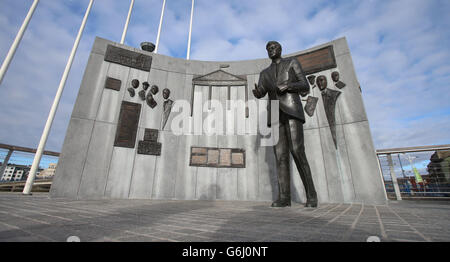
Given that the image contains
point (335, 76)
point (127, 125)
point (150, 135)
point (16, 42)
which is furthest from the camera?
point (150, 135)

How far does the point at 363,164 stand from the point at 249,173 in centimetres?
299

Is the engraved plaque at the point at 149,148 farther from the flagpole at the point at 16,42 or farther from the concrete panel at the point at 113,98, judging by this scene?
the flagpole at the point at 16,42

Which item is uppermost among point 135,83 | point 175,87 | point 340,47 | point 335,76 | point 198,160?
point 340,47

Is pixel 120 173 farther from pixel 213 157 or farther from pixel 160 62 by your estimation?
pixel 160 62

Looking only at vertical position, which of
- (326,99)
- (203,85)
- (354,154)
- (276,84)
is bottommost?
(354,154)

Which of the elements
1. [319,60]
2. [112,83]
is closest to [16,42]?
[112,83]

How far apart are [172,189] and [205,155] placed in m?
1.46

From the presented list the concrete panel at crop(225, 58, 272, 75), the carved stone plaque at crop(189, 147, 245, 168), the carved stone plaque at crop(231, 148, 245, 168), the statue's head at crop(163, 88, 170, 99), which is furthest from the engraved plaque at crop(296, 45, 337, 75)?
the statue's head at crop(163, 88, 170, 99)

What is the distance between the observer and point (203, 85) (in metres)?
6.43

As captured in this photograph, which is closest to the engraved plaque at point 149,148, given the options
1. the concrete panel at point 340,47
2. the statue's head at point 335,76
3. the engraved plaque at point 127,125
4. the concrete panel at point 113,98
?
the engraved plaque at point 127,125

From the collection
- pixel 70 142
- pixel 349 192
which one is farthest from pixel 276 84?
pixel 70 142

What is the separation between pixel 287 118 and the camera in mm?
3221
